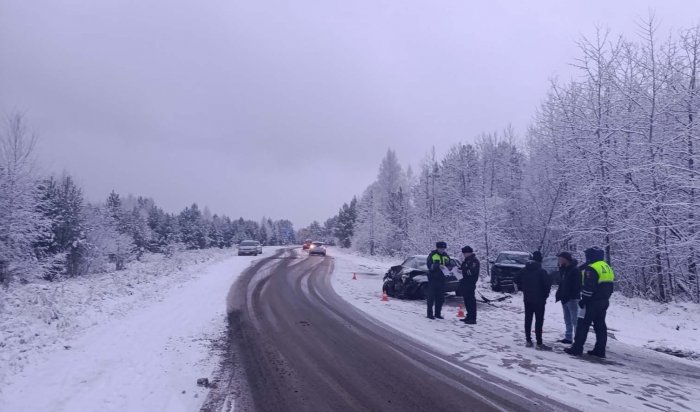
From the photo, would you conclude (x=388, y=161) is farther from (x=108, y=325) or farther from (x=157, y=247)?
(x=108, y=325)

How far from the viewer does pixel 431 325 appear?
404 inches

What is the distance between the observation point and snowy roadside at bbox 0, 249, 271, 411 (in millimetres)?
5086

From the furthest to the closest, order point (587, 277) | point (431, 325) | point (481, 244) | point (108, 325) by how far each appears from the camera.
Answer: point (481, 244) → point (431, 325) → point (108, 325) → point (587, 277)

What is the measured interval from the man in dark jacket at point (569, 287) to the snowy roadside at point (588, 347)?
27.3 inches

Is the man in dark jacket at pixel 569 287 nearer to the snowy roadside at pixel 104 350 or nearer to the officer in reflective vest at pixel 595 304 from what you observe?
the officer in reflective vest at pixel 595 304

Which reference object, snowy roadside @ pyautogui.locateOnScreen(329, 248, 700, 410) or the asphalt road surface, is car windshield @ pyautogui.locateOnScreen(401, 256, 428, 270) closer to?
snowy roadside @ pyautogui.locateOnScreen(329, 248, 700, 410)

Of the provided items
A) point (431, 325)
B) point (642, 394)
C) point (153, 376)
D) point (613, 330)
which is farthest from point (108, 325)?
point (613, 330)

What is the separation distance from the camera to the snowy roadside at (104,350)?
5086 millimetres

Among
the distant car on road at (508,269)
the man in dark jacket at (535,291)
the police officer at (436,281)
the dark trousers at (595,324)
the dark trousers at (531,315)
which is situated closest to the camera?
the dark trousers at (595,324)

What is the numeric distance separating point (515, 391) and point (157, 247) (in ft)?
256

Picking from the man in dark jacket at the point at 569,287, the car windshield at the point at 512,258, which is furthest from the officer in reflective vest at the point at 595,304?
the car windshield at the point at 512,258

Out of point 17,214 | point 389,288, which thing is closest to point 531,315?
point 389,288

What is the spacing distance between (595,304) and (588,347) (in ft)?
5.48

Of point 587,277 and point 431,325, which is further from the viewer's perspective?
point 431,325
